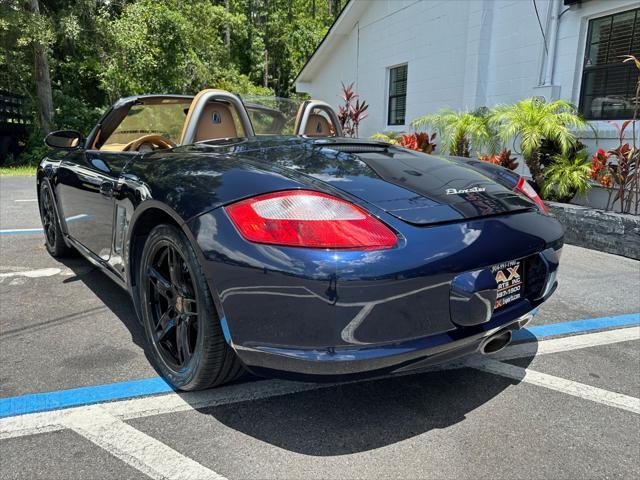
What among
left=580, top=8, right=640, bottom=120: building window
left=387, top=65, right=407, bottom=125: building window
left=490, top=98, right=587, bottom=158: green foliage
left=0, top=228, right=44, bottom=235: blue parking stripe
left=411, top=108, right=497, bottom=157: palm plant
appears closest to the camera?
left=0, top=228, right=44, bottom=235: blue parking stripe

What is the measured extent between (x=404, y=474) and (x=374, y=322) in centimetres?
58

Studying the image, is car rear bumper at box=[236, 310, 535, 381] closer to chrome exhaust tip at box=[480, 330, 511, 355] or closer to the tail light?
chrome exhaust tip at box=[480, 330, 511, 355]

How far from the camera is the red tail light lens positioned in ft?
5.52

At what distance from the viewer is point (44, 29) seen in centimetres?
1379

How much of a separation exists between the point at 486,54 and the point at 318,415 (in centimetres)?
882

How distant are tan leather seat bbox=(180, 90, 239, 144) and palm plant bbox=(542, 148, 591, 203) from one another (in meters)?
5.02

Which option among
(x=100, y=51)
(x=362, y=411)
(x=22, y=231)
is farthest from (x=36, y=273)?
(x=100, y=51)

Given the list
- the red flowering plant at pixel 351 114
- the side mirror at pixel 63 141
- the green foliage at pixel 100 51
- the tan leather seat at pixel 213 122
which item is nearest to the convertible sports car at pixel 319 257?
the tan leather seat at pixel 213 122

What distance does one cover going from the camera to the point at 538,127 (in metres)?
6.64

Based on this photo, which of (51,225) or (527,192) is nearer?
(527,192)

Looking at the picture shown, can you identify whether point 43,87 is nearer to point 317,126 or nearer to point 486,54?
point 486,54

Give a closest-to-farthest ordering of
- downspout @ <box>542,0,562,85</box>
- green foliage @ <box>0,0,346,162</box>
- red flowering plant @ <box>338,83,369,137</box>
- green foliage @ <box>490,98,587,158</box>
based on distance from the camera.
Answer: green foliage @ <box>490,98,587,158</box>
downspout @ <box>542,0,562,85</box>
red flowering plant @ <box>338,83,369,137</box>
green foliage @ <box>0,0,346,162</box>

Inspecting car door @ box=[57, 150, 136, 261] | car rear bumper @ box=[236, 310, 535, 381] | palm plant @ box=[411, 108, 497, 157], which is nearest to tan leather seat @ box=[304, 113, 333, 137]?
car door @ box=[57, 150, 136, 261]

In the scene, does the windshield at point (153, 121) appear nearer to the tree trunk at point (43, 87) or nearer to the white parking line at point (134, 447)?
the white parking line at point (134, 447)
